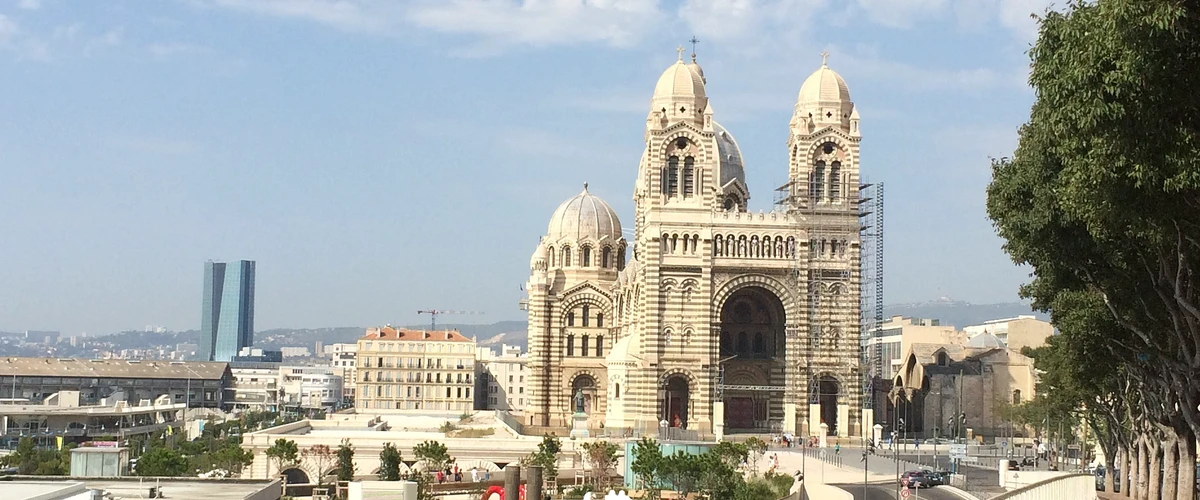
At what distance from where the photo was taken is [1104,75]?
2300 cm

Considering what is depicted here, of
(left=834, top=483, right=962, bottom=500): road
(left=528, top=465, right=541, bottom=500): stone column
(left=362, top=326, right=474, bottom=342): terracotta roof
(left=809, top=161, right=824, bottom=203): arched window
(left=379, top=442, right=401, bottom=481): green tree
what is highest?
(left=809, top=161, right=824, bottom=203): arched window

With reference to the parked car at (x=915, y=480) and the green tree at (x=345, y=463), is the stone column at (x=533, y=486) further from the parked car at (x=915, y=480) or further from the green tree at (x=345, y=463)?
the green tree at (x=345, y=463)

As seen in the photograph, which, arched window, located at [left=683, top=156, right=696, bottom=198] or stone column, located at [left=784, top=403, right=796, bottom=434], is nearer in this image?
stone column, located at [left=784, top=403, right=796, bottom=434]

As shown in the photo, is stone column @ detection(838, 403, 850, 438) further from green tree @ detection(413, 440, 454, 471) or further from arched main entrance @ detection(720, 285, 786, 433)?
green tree @ detection(413, 440, 454, 471)

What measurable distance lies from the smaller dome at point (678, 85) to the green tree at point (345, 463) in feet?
96.1

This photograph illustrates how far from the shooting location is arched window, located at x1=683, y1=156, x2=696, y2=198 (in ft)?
297

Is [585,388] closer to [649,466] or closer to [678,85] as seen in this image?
[678,85]

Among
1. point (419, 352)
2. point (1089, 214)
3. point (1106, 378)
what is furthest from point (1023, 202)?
point (419, 352)

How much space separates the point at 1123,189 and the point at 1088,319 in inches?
559

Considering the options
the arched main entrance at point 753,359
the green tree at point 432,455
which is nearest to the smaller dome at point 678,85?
the arched main entrance at point 753,359

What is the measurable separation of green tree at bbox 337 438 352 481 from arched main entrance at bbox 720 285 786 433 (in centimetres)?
2509

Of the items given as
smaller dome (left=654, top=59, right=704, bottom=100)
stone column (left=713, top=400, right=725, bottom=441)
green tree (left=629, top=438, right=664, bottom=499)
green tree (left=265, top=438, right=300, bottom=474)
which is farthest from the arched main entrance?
green tree (left=629, top=438, right=664, bottom=499)

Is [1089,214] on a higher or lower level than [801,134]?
lower

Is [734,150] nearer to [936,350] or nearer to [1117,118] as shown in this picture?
[936,350]
